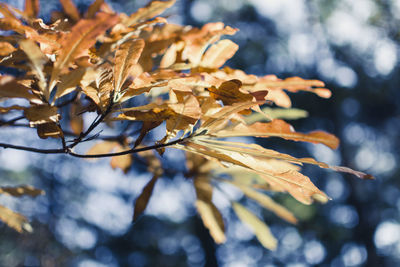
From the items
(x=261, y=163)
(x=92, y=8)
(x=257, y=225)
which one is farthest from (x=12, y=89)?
(x=257, y=225)

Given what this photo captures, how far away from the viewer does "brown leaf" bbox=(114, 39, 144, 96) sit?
365 millimetres

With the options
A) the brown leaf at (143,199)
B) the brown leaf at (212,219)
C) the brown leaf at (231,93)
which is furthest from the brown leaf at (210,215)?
the brown leaf at (231,93)

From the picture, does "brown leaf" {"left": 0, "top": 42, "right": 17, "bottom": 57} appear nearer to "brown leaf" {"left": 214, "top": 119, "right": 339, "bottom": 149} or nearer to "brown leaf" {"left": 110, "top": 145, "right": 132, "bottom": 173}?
"brown leaf" {"left": 214, "top": 119, "right": 339, "bottom": 149}

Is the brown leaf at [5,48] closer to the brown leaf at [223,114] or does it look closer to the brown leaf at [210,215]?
the brown leaf at [223,114]

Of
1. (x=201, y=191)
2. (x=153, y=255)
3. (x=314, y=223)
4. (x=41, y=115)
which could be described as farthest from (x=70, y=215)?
(x=41, y=115)

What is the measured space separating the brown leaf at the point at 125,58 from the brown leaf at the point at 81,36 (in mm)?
48

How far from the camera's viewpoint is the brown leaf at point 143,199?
2.20 feet

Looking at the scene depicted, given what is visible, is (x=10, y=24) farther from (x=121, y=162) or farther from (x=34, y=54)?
(x=121, y=162)

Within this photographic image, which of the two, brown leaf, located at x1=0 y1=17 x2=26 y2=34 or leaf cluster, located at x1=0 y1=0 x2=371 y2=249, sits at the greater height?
brown leaf, located at x1=0 y1=17 x2=26 y2=34

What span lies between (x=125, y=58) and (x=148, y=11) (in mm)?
89

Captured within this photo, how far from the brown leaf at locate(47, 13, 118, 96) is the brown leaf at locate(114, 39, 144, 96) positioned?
0.05 meters

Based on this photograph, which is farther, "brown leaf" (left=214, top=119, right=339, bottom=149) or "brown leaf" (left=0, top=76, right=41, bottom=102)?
"brown leaf" (left=214, top=119, right=339, bottom=149)

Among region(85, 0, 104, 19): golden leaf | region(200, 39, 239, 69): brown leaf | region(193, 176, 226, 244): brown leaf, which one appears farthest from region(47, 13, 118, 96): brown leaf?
region(193, 176, 226, 244): brown leaf

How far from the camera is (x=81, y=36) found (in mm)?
314
